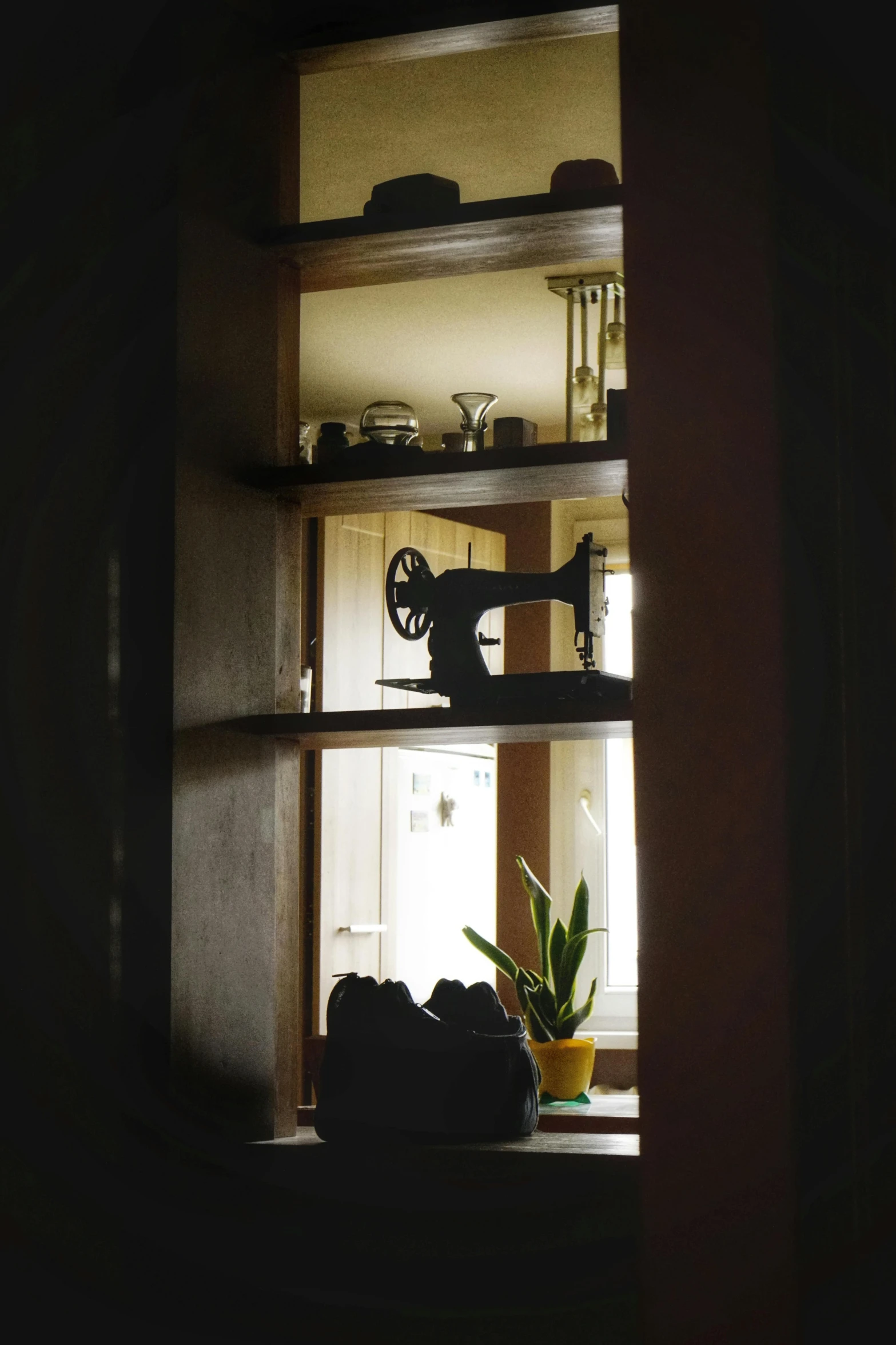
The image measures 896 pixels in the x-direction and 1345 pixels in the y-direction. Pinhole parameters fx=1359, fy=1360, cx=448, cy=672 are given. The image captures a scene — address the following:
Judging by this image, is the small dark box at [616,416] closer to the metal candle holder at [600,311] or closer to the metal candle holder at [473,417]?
the metal candle holder at [473,417]

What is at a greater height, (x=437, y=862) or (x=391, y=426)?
(x=391, y=426)

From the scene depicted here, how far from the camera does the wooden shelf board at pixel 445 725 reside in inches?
67.5

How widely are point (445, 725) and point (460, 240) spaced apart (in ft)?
2.16

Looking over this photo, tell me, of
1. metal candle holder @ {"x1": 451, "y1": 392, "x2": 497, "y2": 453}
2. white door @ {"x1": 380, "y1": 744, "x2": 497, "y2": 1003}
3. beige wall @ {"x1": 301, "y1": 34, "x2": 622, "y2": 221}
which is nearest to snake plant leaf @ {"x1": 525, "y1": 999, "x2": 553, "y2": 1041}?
metal candle holder @ {"x1": 451, "y1": 392, "x2": 497, "y2": 453}

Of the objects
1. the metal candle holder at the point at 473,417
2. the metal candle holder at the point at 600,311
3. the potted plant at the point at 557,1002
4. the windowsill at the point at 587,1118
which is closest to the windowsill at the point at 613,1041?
the windowsill at the point at 587,1118

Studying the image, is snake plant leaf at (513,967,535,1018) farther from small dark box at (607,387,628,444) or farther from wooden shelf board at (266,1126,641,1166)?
small dark box at (607,387,628,444)

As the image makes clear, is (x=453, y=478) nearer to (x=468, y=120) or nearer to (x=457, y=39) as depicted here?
(x=457, y=39)

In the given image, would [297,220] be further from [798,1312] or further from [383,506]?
[798,1312]

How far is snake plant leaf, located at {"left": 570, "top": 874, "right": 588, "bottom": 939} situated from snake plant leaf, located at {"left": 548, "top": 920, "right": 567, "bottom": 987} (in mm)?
24

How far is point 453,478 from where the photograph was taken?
184 cm

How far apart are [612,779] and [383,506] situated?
301 centimetres

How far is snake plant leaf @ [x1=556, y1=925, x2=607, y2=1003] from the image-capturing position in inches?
117

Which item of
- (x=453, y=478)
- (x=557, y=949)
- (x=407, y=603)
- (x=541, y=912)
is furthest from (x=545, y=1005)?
(x=453, y=478)

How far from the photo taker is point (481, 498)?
6.52 ft
